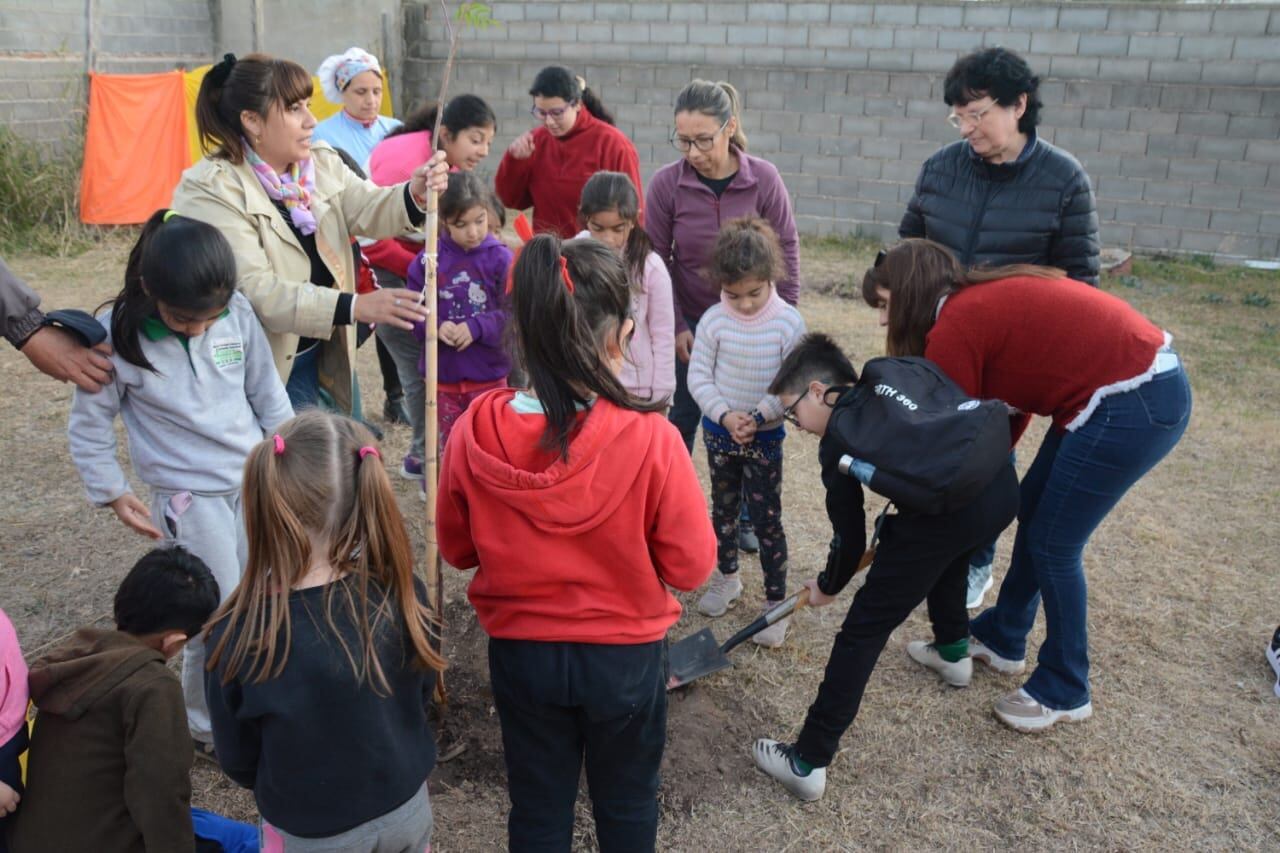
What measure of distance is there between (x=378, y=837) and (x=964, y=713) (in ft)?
6.11

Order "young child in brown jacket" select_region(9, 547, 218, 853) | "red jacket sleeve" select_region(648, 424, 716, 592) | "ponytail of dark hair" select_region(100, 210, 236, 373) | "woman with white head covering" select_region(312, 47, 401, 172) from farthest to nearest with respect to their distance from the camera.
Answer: "woman with white head covering" select_region(312, 47, 401, 172) → "ponytail of dark hair" select_region(100, 210, 236, 373) → "red jacket sleeve" select_region(648, 424, 716, 592) → "young child in brown jacket" select_region(9, 547, 218, 853)

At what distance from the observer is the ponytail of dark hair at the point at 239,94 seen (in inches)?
98.0

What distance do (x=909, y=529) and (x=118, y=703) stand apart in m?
1.71

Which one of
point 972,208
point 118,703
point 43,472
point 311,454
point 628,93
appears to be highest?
point 628,93

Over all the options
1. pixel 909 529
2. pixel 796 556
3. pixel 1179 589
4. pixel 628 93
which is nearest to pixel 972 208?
pixel 909 529

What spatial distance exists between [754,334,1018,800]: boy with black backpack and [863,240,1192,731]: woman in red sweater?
20 centimetres

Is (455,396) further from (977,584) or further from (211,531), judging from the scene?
(977,584)

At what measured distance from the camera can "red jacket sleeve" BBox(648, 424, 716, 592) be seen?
A: 5.82 ft

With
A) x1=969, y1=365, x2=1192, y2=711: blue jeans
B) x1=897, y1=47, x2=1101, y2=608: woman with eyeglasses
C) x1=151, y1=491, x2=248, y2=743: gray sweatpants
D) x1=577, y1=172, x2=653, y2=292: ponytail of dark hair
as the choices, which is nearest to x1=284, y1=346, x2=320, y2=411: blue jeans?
x1=151, y1=491, x2=248, y2=743: gray sweatpants

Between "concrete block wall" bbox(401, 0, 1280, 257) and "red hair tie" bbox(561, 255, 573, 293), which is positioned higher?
"concrete block wall" bbox(401, 0, 1280, 257)

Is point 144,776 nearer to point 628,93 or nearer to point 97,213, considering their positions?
point 97,213

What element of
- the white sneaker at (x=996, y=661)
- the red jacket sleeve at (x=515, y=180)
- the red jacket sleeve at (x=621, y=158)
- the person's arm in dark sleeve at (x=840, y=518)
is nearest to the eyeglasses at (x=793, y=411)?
the person's arm in dark sleeve at (x=840, y=518)

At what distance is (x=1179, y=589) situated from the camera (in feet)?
11.6

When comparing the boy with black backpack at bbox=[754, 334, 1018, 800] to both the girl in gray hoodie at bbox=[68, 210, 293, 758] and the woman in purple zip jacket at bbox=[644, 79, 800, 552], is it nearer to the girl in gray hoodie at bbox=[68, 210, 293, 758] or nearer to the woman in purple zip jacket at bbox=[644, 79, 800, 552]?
the woman in purple zip jacket at bbox=[644, 79, 800, 552]
